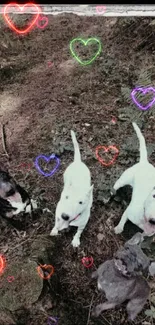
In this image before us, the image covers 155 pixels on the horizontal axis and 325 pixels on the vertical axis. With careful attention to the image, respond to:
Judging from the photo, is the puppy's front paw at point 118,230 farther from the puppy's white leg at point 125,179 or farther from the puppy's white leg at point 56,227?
the puppy's white leg at point 56,227

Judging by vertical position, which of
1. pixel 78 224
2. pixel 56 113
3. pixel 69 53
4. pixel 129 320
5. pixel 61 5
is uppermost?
pixel 61 5

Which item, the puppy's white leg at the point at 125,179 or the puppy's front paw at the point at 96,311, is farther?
the puppy's white leg at the point at 125,179

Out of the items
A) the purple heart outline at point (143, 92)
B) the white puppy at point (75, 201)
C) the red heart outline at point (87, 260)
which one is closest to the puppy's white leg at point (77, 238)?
the white puppy at point (75, 201)

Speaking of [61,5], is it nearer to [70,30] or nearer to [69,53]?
[70,30]

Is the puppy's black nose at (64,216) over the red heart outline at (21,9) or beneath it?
beneath

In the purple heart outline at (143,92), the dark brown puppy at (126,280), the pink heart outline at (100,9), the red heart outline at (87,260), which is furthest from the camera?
the pink heart outline at (100,9)

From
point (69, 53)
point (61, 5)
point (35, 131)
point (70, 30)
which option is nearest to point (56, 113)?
point (35, 131)

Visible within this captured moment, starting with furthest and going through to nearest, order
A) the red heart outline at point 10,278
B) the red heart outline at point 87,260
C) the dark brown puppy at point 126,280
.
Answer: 1. the red heart outline at point 87,260
2. the red heart outline at point 10,278
3. the dark brown puppy at point 126,280

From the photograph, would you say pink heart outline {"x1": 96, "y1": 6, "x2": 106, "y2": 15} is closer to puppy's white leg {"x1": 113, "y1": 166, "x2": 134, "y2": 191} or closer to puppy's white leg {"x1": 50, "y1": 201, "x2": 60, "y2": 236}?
puppy's white leg {"x1": 113, "y1": 166, "x2": 134, "y2": 191}
